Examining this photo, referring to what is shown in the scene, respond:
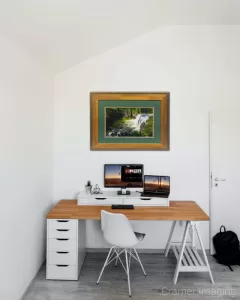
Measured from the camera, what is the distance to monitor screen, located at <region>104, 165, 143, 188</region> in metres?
3.27

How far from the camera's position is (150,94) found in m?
3.32

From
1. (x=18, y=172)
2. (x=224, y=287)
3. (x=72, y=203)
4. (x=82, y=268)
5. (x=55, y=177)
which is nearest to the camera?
(x=18, y=172)

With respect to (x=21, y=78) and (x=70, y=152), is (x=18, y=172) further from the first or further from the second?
(x=70, y=152)

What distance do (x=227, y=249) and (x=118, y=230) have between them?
58.4 inches

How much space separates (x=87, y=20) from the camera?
2.42 metres

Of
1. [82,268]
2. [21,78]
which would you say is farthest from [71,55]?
[82,268]

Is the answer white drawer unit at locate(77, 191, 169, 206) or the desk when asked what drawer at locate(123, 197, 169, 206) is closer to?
white drawer unit at locate(77, 191, 169, 206)

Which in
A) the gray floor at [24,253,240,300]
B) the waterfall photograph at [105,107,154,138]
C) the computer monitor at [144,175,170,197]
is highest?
the waterfall photograph at [105,107,154,138]

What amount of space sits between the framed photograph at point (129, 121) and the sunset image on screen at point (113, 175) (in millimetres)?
261

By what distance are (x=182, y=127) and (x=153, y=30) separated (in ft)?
4.28

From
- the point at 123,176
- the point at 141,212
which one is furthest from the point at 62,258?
the point at 123,176

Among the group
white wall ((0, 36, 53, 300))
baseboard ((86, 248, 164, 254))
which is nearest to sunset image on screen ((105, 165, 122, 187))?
white wall ((0, 36, 53, 300))

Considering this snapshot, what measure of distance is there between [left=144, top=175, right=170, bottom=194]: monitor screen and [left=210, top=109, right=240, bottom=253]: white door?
630mm

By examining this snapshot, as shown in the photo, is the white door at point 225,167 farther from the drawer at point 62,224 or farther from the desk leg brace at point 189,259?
the drawer at point 62,224
